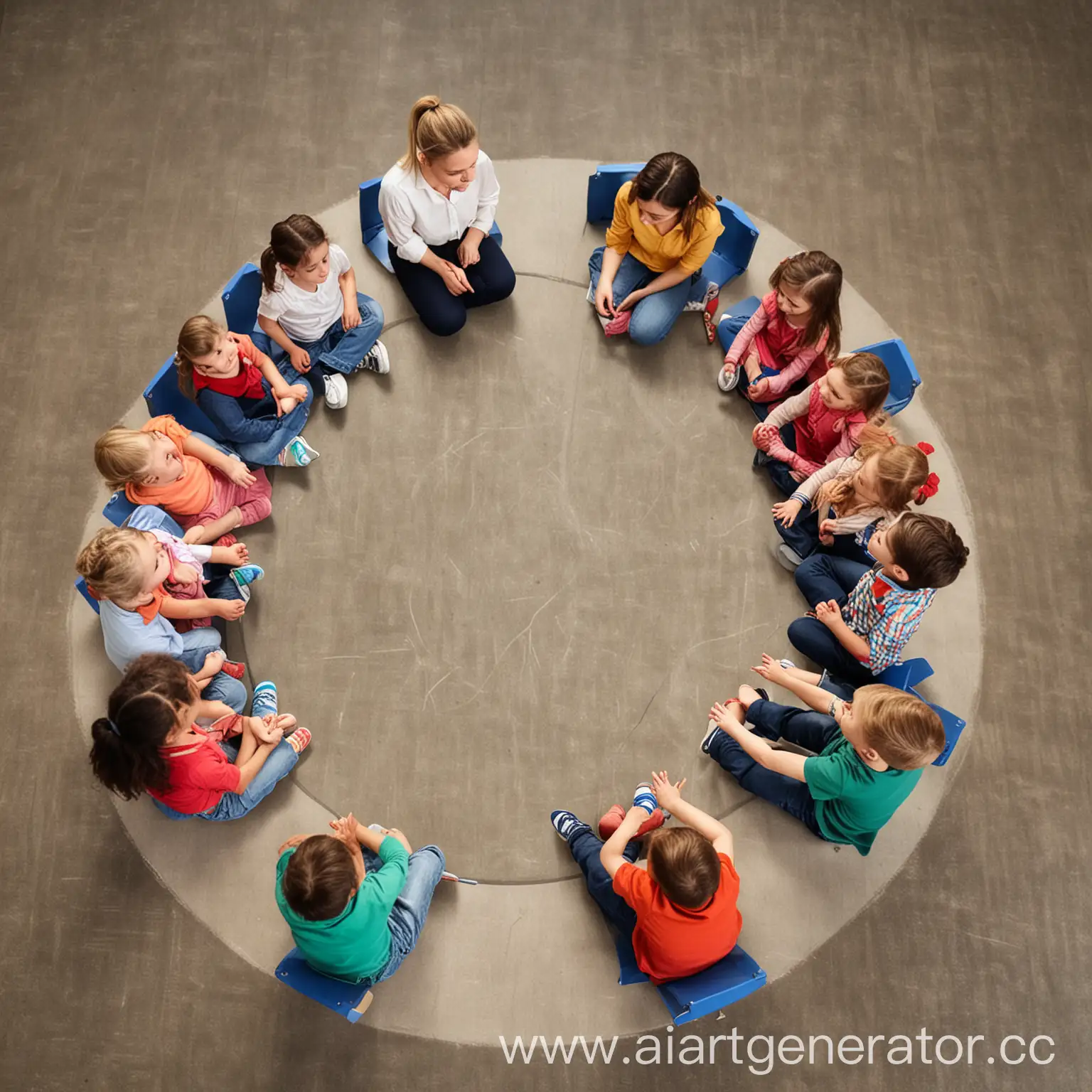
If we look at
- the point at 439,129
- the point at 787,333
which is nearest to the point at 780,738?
the point at 787,333

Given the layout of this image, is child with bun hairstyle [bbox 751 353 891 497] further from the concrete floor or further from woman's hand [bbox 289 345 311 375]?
woman's hand [bbox 289 345 311 375]

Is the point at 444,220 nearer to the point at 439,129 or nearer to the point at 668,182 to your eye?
the point at 439,129

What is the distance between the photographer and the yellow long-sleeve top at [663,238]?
3346 millimetres

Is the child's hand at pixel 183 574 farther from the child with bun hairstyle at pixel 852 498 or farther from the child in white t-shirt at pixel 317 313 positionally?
the child with bun hairstyle at pixel 852 498

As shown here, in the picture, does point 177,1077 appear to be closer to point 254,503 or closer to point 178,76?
point 254,503

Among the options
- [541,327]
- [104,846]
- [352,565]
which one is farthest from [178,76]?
[104,846]

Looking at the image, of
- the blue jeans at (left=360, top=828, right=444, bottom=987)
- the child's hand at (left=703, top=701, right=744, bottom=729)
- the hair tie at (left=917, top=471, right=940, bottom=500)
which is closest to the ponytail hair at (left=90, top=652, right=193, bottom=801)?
the blue jeans at (left=360, top=828, right=444, bottom=987)

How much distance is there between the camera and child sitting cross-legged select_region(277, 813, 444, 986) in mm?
2412

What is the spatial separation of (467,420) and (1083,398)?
2542mm

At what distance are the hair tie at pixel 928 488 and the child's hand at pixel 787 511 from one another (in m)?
0.46

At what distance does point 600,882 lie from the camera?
2918 mm

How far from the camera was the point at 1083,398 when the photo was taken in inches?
144

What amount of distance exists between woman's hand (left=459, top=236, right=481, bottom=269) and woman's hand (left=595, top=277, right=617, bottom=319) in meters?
0.51

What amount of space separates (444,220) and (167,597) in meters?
1.75
